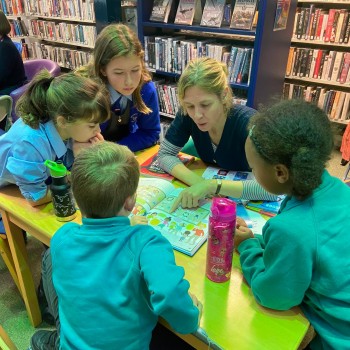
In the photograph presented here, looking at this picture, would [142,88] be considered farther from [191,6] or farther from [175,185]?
[191,6]

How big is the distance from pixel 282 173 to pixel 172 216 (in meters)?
0.44

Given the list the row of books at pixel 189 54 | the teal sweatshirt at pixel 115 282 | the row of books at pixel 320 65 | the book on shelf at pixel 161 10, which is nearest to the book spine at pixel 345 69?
the row of books at pixel 320 65

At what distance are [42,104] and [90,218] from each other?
642 mm

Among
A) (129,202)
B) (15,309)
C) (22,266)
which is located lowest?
(15,309)

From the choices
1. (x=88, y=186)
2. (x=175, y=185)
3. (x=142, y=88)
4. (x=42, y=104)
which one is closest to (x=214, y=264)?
(x=88, y=186)

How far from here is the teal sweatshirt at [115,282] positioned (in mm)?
750

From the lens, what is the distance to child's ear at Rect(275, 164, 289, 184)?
79 cm

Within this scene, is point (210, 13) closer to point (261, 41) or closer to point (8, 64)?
point (261, 41)

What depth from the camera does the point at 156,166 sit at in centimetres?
150

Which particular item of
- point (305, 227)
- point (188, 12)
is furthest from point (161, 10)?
point (305, 227)

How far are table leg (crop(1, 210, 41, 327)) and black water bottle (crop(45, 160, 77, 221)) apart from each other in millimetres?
328

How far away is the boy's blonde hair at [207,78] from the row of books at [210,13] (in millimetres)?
1331

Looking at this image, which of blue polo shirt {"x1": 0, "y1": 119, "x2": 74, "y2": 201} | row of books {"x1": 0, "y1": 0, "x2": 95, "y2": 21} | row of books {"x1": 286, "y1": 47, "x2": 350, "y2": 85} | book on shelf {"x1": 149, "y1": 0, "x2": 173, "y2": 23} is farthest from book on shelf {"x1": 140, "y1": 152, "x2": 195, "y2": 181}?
row of books {"x1": 0, "y1": 0, "x2": 95, "y2": 21}

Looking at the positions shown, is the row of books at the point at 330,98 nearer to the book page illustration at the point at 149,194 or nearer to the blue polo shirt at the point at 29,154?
the book page illustration at the point at 149,194
